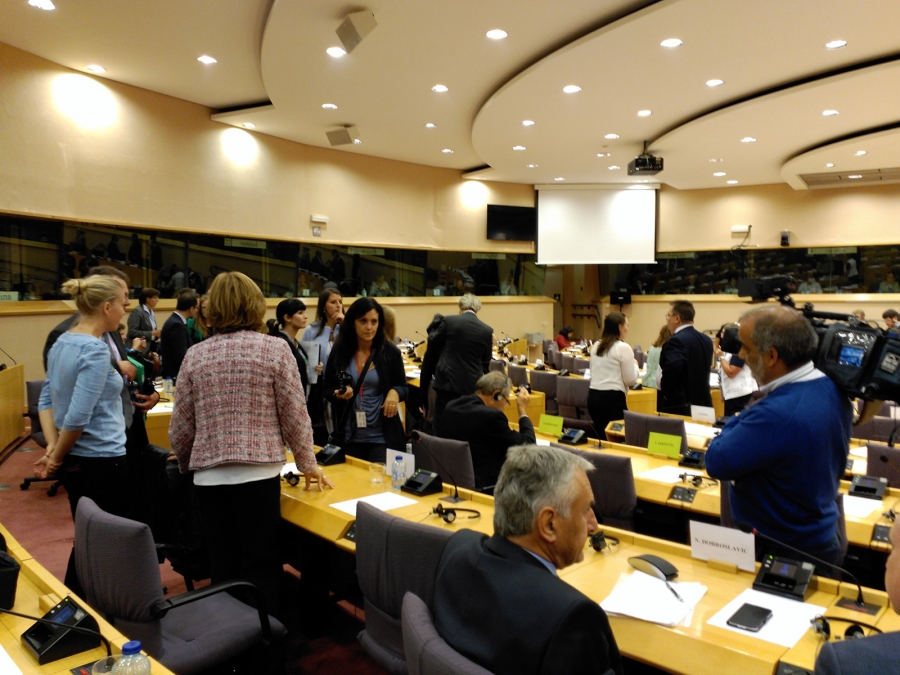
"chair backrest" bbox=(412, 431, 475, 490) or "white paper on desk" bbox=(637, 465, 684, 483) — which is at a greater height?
"chair backrest" bbox=(412, 431, 475, 490)

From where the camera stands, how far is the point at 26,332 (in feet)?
25.4

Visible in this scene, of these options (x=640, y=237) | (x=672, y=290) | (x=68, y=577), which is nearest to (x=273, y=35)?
(x=68, y=577)

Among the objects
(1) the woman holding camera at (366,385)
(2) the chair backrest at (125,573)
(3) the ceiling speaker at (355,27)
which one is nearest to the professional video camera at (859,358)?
(2) the chair backrest at (125,573)

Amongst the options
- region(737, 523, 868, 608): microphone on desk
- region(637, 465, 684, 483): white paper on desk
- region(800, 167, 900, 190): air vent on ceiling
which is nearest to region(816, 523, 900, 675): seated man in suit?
region(737, 523, 868, 608): microphone on desk

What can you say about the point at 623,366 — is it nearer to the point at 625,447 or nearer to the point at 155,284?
the point at 625,447

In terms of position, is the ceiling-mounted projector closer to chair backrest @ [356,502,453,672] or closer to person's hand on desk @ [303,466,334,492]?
person's hand on desk @ [303,466,334,492]

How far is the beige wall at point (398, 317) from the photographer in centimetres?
765

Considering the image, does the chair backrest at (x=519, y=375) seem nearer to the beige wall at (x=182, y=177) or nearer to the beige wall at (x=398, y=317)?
the beige wall at (x=398, y=317)

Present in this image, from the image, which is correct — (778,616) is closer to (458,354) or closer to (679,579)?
(679,579)

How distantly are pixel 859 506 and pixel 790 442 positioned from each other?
49.3 inches

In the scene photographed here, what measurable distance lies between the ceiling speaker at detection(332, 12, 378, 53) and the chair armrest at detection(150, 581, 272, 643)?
4.78 metres

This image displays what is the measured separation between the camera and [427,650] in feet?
4.36

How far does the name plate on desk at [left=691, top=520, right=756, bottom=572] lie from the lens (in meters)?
2.15

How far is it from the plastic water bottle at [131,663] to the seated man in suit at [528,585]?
72 cm
